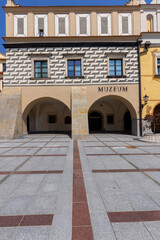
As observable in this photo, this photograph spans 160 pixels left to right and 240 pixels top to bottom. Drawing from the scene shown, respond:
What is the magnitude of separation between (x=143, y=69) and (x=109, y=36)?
4.35 m

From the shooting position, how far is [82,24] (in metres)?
13.0

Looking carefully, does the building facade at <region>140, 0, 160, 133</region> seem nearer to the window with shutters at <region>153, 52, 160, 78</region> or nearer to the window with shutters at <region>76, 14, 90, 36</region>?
the window with shutters at <region>153, 52, 160, 78</region>

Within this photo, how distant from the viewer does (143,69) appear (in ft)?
42.9

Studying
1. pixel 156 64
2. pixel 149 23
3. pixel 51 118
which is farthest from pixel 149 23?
pixel 51 118

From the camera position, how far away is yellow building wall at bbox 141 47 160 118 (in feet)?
42.6

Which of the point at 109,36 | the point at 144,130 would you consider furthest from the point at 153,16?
the point at 144,130

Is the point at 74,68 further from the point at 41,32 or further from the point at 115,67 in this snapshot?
the point at 41,32

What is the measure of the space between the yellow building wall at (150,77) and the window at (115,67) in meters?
2.03

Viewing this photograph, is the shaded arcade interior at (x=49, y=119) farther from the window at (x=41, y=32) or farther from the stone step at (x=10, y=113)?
the window at (x=41, y=32)

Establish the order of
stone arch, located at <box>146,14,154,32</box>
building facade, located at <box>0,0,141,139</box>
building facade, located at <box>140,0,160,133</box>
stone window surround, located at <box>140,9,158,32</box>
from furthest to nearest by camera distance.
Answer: stone arch, located at <box>146,14,154,32</box>
stone window surround, located at <box>140,9,158,32</box>
building facade, located at <box>140,0,160,133</box>
building facade, located at <box>0,0,141,139</box>

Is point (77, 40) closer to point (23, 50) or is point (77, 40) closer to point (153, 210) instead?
point (23, 50)

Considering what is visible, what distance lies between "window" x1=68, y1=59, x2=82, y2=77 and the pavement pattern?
9868mm

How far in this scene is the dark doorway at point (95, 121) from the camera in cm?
2023

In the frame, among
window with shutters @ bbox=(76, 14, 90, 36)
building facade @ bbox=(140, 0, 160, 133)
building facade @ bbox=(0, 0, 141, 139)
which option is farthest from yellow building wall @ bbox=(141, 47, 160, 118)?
window with shutters @ bbox=(76, 14, 90, 36)
